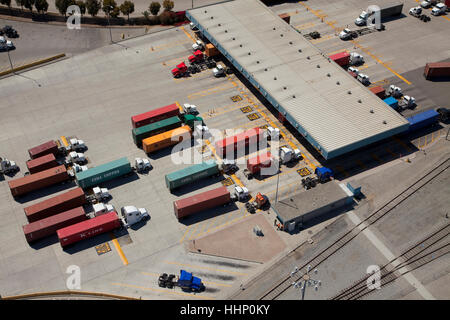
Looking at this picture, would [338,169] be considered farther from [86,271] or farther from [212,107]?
[86,271]

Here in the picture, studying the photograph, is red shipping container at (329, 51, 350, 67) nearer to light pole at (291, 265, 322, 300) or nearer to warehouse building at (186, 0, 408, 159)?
warehouse building at (186, 0, 408, 159)

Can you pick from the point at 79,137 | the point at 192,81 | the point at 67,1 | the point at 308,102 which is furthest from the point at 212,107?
the point at 67,1

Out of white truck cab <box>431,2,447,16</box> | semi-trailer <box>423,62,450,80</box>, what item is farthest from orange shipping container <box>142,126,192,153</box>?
white truck cab <box>431,2,447,16</box>

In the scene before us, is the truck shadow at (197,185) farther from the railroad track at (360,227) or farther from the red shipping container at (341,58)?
the red shipping container at (341,58)

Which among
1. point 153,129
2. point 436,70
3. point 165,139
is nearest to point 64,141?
point 153,129

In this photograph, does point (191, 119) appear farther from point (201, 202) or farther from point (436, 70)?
point (436, 70)

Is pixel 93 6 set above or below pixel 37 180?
above
